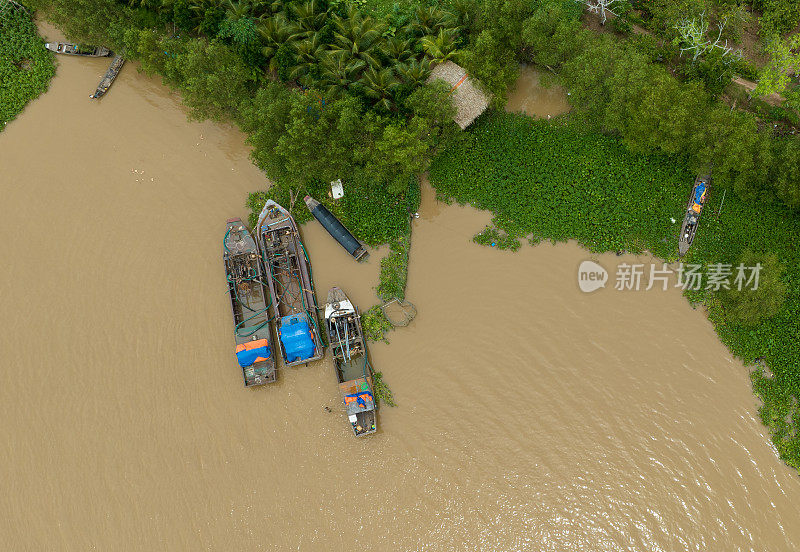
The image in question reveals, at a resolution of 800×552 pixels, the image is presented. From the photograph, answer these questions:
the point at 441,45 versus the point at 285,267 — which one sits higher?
the point at 441,45

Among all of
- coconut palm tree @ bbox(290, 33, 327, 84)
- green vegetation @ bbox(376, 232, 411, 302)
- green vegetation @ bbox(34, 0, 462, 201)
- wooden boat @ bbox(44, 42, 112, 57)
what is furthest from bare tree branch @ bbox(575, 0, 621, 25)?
wooden boat @ bbox(44, 42, 112, 57)

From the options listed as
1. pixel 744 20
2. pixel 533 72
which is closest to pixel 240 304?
pixel 533 72

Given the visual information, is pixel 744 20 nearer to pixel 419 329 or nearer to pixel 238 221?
pixel 419 329

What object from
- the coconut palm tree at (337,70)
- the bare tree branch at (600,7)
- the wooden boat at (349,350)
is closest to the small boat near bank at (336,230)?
the wooden boat at (349,350)

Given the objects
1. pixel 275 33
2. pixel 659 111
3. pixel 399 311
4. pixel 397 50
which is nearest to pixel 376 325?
pixel 399 311

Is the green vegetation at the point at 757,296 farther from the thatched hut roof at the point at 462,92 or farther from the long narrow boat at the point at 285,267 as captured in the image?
the long narrow boat at the point at 285,267

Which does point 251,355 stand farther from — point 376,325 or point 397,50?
point 397,50

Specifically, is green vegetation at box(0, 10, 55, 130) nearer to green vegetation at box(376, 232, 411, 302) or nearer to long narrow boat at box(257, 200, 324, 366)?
long narrow boat at box(257, 200, 324, 366)
